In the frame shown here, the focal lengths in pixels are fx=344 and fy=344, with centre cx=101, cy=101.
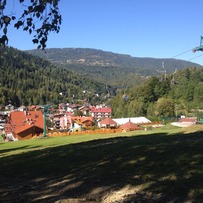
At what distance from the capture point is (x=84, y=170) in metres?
7.84

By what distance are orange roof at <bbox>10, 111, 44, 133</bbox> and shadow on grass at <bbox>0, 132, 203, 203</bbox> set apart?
53.7 metres

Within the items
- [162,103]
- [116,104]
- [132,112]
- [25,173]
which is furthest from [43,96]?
[25,173]

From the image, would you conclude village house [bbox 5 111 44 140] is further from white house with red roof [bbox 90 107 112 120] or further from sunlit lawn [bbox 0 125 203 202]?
white house with red roof [bbox 90 107 112 120]

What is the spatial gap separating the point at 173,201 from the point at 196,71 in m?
124

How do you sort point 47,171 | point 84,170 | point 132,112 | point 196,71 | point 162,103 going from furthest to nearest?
point 196,71, point 132,112, point 162,103, point 47,171, point 84,170

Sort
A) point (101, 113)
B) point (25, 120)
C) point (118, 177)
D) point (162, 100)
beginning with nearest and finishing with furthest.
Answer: point (118, 177) → point (25, 120) → point (162, 100) → point (101, 113)

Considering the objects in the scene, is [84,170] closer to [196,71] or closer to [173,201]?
[173,201]

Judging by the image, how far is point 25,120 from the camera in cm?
6750

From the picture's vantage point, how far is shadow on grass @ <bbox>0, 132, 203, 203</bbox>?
5.31 metres

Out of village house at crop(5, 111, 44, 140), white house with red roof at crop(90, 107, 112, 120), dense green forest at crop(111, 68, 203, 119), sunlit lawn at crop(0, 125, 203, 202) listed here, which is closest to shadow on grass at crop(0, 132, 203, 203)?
sunlit lawn at crop(0, 125, 203, 202)

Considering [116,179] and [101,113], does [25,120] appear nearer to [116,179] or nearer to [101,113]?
[116,179]

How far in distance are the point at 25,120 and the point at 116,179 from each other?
6296 centimetres

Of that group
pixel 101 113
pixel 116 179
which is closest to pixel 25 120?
pixel 116 179

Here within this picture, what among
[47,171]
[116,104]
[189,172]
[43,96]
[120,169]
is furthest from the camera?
[43,96]
